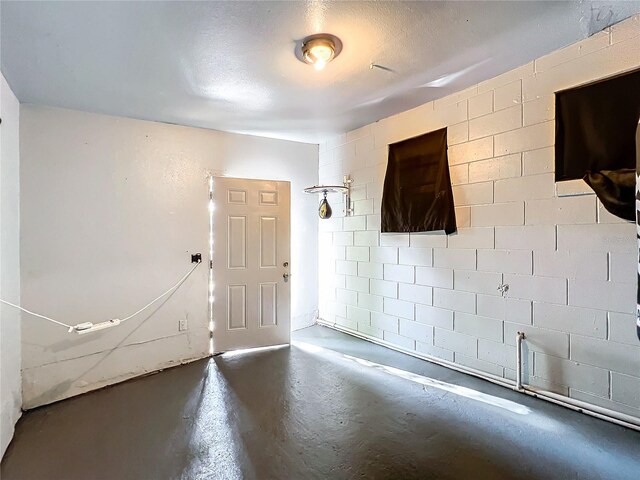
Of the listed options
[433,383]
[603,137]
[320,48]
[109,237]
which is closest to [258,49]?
[320,48]

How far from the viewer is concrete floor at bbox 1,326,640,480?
197cm

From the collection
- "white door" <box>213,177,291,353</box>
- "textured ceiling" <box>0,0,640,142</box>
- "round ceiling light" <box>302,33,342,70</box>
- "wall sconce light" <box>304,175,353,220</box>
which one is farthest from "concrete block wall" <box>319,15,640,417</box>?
"round ceiling light" <box>302,33,342,70</box>

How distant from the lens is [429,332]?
140 inches

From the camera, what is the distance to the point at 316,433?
2.32 metres

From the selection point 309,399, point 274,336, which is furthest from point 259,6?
point 274,336

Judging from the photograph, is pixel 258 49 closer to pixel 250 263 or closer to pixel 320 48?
pixel 320 48

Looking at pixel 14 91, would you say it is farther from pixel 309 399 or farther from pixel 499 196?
pixel 499 196

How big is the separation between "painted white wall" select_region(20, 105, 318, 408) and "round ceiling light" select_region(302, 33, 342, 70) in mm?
2093

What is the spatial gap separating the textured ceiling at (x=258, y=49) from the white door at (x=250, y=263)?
1.13m

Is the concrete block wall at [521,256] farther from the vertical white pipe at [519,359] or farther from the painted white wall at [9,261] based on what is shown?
the painted white wall at [9,261]

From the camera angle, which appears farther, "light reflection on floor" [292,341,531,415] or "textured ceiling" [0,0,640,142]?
"light reflection on floor" [292,341,531,415]

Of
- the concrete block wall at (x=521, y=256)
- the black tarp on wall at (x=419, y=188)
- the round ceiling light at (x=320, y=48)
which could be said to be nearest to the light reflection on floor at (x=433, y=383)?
the concrete block wall at (x=521, y=256)

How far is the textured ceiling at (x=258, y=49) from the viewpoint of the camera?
195cm

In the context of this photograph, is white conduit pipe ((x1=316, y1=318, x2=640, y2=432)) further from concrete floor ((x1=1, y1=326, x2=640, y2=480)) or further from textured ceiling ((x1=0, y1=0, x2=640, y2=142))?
textured ceiling ((x1=0, y1=0, x2=640, y2=142))
